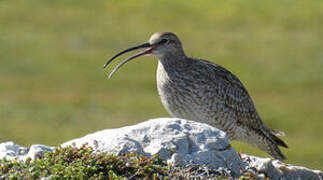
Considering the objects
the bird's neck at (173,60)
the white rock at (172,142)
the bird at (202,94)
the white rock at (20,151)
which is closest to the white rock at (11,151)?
the white rock at (20,151)

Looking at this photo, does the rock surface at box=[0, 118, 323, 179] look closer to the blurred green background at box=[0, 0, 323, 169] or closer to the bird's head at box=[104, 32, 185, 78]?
the bird's head at box=[104, 32, 185, 78]

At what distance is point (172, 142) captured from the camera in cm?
974

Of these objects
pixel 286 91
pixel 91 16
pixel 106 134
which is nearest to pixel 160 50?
pixel 106 134

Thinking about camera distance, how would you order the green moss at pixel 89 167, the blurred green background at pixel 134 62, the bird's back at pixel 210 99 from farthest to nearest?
1. the blurred green background at pixel 134 62
2. the bird's back at pixel 210 99
3. the green moss at pixel 89 167

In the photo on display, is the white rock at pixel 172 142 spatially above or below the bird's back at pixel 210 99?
below

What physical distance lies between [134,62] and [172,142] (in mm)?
33990

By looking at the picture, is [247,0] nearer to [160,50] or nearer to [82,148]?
[160,50]

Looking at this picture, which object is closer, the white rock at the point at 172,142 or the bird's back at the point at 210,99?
the white rock at the point at 172,142

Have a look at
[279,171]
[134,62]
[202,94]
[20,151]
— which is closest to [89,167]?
[20,151]

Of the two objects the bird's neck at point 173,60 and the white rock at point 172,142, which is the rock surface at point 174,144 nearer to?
the white rock at point 172,142

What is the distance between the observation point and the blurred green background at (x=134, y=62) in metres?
34.2

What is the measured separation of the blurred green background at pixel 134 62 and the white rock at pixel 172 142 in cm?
1923

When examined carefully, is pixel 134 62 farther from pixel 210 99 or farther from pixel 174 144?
pixel 174 144

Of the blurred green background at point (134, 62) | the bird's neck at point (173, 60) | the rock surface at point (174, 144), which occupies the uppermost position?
the blurred green background at point (134, 62)
